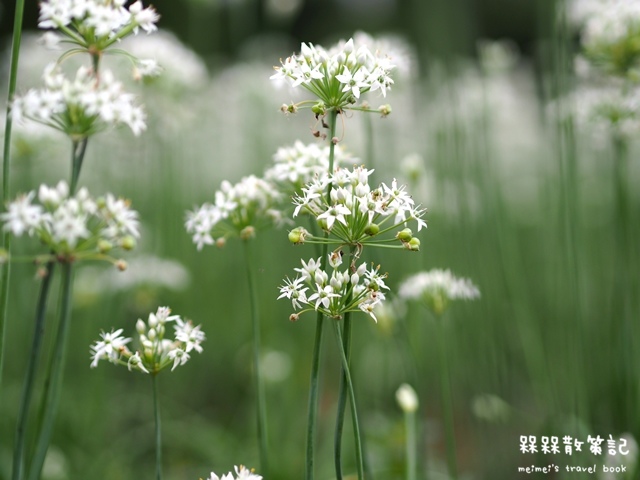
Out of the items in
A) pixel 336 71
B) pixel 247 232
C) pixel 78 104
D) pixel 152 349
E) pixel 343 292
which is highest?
pixel 336 71

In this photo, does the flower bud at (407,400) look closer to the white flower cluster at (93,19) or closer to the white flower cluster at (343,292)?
the white flower cluster at (343,292)

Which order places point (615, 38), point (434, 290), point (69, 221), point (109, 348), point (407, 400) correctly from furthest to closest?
point (615, 38) < point (434, 290) < point (407, 400) < point (109, 348) < point (69, 221)

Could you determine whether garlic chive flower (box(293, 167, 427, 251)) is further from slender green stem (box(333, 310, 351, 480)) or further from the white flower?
the white flower

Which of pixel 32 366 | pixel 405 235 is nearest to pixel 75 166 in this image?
pixel 32 366

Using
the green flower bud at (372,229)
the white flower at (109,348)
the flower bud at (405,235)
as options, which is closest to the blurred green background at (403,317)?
the flower bud at (405,235)

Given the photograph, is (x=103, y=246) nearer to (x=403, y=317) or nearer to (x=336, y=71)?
(x=336, y=71)

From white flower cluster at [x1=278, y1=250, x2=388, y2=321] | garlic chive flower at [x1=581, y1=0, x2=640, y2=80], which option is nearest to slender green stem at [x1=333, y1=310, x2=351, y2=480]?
white flower cluster at [x1=278, y1=250, x2=388, y2=321]
